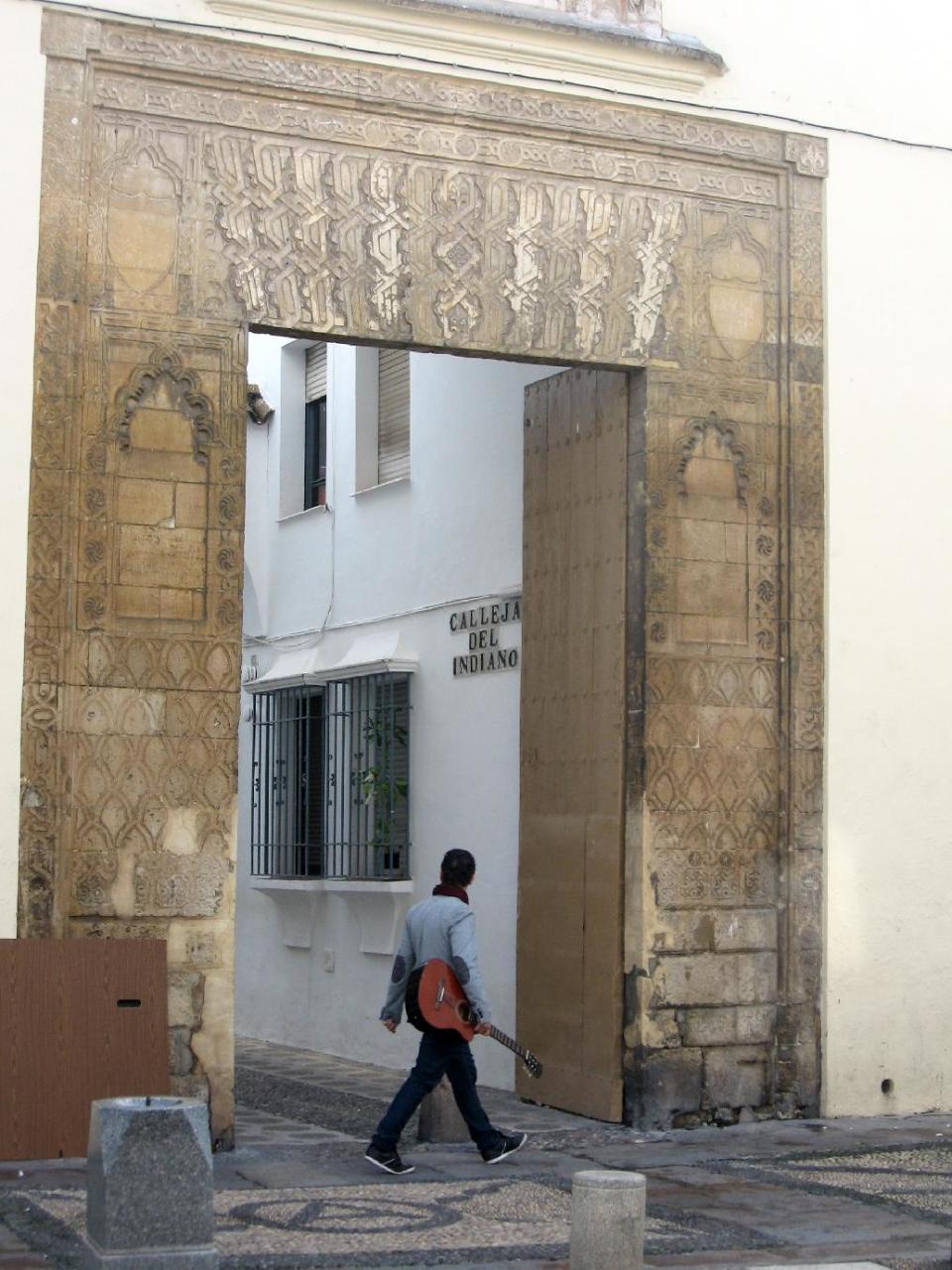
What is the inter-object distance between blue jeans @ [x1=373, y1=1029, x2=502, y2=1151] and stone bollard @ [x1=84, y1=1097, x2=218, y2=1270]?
9.90 ft

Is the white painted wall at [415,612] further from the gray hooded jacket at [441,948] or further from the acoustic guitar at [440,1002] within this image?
the acoustic guitar at [440,1002]

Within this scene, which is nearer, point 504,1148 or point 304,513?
point 504,1148

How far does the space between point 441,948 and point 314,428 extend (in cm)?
812

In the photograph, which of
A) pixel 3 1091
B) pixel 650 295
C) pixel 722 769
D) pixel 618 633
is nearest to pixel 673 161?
pixel 650 295

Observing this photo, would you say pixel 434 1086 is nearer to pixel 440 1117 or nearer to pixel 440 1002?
pixel 440 1002

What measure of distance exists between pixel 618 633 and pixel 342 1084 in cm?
413

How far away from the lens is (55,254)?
988 cm

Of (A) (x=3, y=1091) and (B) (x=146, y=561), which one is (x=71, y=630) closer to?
(B) (x=146, y=561)

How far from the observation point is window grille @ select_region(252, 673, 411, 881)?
1473 centimetres

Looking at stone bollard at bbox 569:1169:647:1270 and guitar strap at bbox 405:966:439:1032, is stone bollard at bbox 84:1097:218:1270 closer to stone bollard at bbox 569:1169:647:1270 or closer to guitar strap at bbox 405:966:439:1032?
stone bollard at bbox 569:1169:647:1270

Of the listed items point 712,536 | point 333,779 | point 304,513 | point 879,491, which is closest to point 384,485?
point 304,513

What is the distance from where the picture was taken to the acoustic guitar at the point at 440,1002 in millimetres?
9516

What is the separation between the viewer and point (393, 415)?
15555mm

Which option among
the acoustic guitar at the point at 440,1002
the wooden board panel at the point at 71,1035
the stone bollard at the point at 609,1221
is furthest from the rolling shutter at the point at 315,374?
the stone bollard at the point at 609,1221
